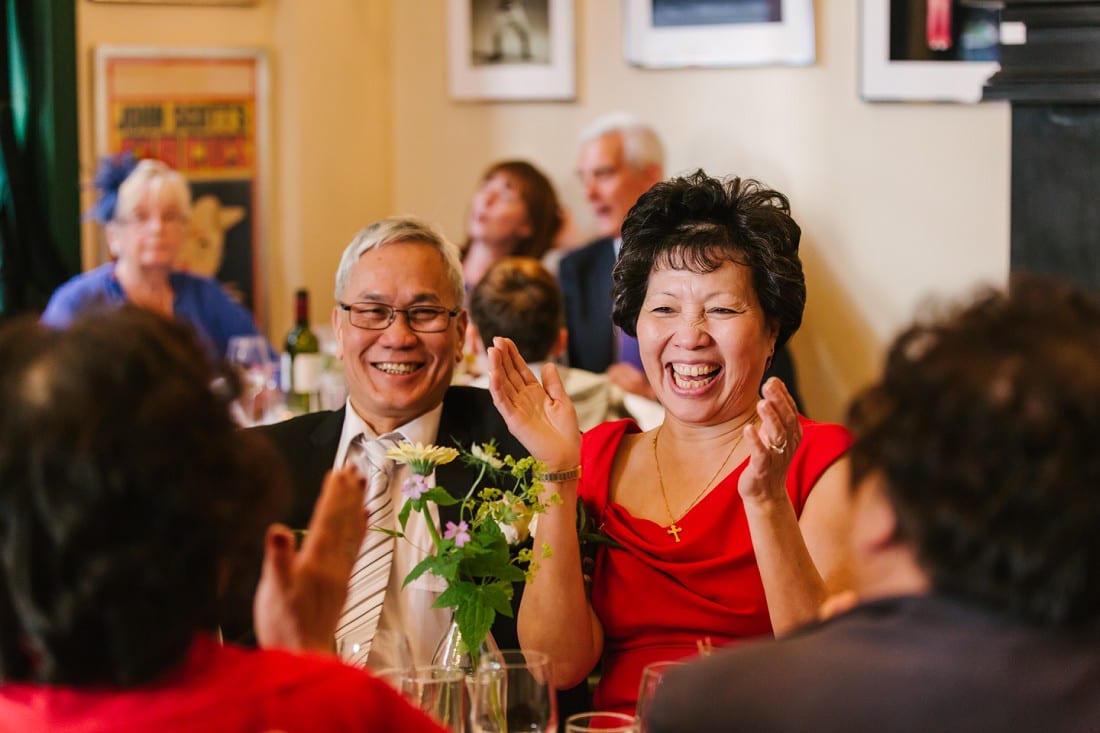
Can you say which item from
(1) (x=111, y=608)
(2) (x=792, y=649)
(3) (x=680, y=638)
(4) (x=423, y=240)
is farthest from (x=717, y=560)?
(1) (x=111, y=608)

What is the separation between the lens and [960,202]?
4641 mm

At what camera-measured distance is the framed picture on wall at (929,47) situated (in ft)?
14.9

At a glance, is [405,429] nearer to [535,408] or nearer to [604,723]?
[535,408]

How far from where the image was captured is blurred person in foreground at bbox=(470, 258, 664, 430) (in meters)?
3.63

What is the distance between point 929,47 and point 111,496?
13.3 feet

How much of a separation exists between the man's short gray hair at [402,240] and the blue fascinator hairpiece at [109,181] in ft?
8.33

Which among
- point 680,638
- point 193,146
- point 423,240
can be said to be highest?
point 193,146

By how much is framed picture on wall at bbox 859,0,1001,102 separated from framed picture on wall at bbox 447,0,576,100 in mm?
1173

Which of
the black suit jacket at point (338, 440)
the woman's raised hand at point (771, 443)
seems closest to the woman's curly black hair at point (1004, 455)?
the woman's raised hand at point (771, 443)

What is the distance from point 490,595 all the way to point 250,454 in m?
0.64

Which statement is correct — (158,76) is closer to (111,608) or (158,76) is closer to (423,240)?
(423,240)

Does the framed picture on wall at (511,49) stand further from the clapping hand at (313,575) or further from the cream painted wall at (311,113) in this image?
the clapping hand at (313,575)

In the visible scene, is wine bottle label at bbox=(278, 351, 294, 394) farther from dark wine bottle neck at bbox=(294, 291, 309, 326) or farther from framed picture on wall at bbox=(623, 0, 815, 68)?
framed picture on wall at bbox=(623, 0, 815, 68)

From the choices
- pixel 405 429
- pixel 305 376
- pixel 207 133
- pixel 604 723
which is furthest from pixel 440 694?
pixel 207 133
